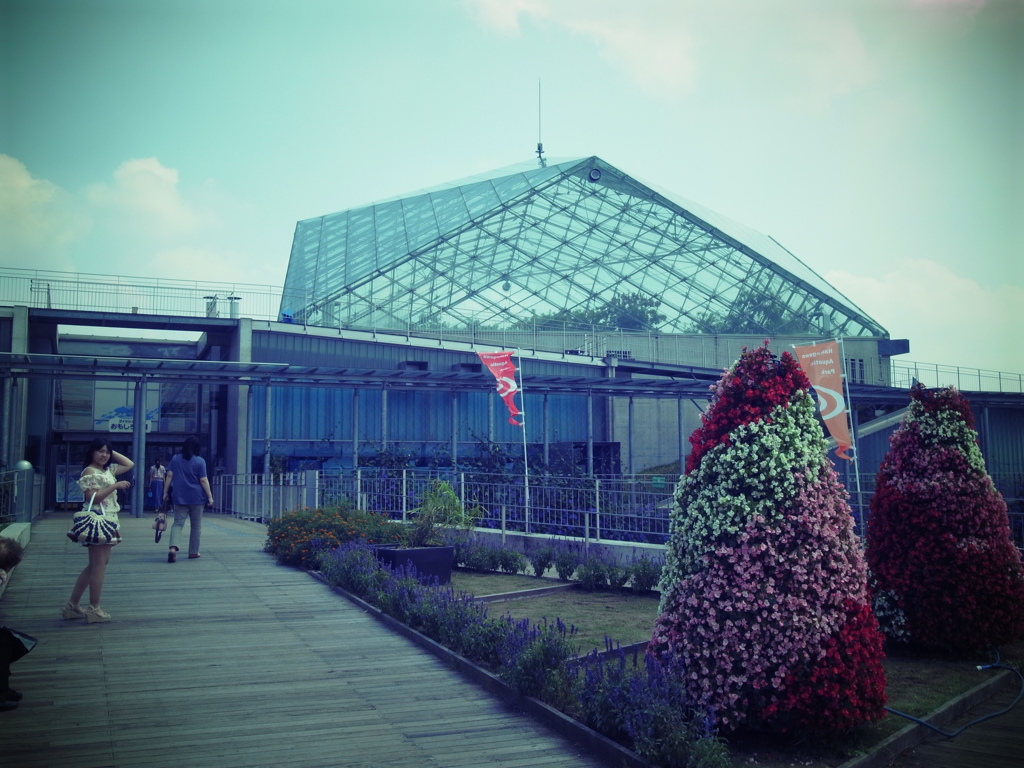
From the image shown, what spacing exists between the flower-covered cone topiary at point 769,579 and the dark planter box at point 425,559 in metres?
6.50

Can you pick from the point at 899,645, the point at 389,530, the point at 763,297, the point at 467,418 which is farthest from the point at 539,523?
the point at 763,297

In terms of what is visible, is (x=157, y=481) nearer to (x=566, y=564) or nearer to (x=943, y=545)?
(x=566, y=564)

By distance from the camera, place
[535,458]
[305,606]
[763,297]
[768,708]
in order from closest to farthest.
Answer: [768,708] < [305,606] < [535,458] < [763,297]

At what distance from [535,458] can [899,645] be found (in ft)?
74.0

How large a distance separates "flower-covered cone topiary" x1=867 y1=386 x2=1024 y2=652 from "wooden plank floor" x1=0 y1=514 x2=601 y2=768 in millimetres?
3807

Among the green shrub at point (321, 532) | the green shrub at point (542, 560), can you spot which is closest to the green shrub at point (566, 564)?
the green shrub at point (542, 560)

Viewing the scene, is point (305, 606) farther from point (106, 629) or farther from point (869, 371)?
point (869, 371)

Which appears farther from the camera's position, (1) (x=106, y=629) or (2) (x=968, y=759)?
(1) (x=106, y=629)

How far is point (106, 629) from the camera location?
8.62 metres

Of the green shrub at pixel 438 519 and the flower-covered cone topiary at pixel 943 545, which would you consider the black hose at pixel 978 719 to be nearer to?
the flower-covered cone topiary at pixel 943 545

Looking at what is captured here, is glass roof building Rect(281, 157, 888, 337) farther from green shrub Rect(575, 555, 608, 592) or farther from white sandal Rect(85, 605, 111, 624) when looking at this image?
white sandal Rect(85, 605, 111, 624)

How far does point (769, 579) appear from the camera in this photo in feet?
17.1

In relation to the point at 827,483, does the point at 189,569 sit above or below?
below

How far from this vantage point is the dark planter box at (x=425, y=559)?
11.7 metres
